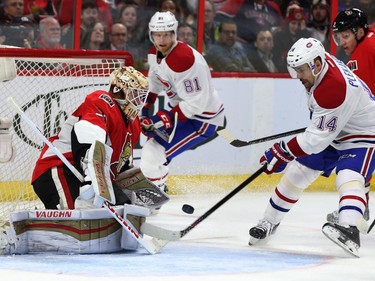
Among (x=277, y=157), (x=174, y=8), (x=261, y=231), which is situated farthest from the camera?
(x=174, y=8)

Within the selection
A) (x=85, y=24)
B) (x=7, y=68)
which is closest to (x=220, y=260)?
(x=7, y=68)

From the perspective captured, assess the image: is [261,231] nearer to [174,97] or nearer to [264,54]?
[174,97]

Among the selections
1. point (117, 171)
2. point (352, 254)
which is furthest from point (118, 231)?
point (352, 254)

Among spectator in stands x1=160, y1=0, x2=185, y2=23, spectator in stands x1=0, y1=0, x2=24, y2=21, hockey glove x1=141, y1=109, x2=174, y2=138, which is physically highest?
spectator in stands x1=0, y1=0, x2=24, y2=21

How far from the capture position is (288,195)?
5.08m

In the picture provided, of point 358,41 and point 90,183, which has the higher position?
point 358,41

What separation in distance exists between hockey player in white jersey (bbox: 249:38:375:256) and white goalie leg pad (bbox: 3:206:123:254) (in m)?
0.83

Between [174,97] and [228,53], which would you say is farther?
[228,53]

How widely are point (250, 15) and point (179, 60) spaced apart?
5.28 ft

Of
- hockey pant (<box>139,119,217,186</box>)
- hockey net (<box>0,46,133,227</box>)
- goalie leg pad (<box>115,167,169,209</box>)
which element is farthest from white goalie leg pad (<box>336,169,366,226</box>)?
hockey pant (<box>139,119,217,186</box>)

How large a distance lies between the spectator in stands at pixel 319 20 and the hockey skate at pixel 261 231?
9.71 feet

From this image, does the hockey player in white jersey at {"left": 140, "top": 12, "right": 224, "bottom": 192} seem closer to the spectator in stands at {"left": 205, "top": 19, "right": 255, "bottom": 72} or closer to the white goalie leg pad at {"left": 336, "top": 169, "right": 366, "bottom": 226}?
the spectator in stands at {"left": 205, "top": 19, "right": 255, "bottom": 72}

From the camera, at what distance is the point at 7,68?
4.86m

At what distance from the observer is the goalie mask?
183 inches
